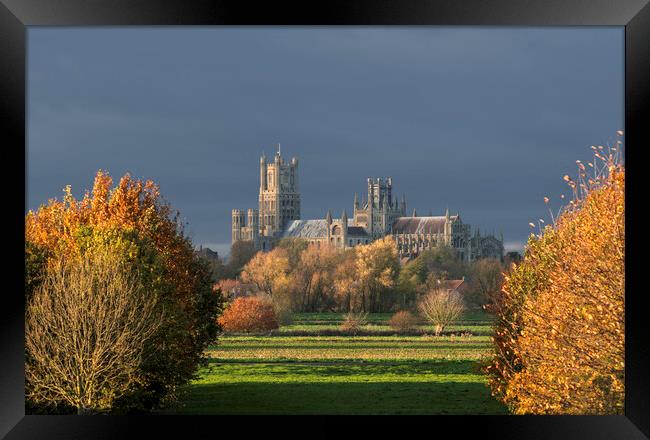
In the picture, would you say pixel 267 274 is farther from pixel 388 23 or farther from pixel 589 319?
pixel 388 23

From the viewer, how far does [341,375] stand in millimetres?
27109

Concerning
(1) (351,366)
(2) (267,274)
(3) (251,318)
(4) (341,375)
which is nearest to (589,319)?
(4) (341,375)

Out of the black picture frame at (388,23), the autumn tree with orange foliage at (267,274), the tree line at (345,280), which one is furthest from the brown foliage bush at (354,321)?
the black picture frame at (388,23)

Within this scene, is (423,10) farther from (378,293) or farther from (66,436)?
(378,293)

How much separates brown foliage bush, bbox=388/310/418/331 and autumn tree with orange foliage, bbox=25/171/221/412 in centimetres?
2218

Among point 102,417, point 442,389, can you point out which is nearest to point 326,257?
point 442,389

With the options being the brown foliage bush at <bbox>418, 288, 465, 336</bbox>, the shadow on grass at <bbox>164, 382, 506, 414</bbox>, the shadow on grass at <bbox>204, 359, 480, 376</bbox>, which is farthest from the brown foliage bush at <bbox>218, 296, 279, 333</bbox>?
the shadow on grass at <bbox>164, 382, 506, 414</bbox>

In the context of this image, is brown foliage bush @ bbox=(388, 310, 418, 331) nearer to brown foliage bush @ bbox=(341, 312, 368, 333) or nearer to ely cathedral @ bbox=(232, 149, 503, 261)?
brown foliage bush @ bbox=(341, 312, 368, 333)

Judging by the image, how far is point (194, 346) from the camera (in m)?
16.8

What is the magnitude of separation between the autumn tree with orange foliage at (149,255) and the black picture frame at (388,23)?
18.2 feet

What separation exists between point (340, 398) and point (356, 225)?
55329mm

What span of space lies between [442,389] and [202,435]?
57.6ft

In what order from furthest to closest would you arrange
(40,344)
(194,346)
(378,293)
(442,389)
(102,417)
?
1. (378,293)
2. (442,389)
3. (194,346)
4. (40,344)
5. (102,417)

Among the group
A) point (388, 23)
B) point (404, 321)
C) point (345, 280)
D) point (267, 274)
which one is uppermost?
point (388, 23)
